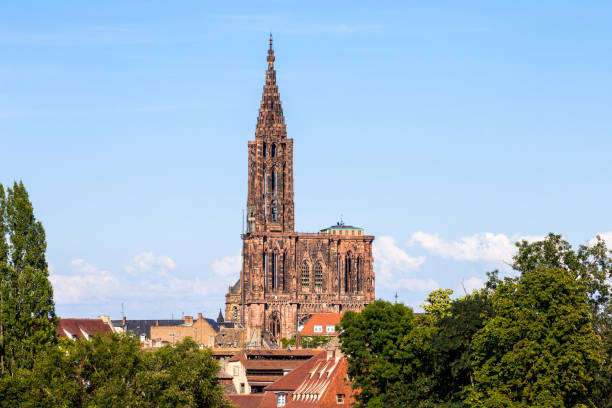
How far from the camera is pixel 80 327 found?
172750 millimetres

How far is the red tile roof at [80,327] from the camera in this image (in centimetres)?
16811

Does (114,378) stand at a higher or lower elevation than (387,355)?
lower

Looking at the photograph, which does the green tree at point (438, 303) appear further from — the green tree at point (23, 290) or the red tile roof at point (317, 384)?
the green tree at point (23, 290)

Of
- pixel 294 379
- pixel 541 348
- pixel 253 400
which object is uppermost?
pixel 294 379

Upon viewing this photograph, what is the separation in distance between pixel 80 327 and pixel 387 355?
181ft

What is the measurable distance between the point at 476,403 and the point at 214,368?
2668 cm

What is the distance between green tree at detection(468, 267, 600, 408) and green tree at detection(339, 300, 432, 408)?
1585 cm

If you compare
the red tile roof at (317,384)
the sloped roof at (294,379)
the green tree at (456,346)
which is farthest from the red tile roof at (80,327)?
the green tree at (456,346)

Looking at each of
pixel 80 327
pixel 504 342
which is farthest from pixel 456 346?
pixel 80 327

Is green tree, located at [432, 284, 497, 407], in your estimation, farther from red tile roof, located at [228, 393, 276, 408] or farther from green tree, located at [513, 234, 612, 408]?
red tile roof, located at [228, 393, 276, 408]

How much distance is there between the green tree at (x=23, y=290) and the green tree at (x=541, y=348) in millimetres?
35295

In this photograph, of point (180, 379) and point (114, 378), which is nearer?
point (114, 378)

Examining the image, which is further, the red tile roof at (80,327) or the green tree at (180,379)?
the red tile roof at (80,327)

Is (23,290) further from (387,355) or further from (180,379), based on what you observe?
(387,355)
